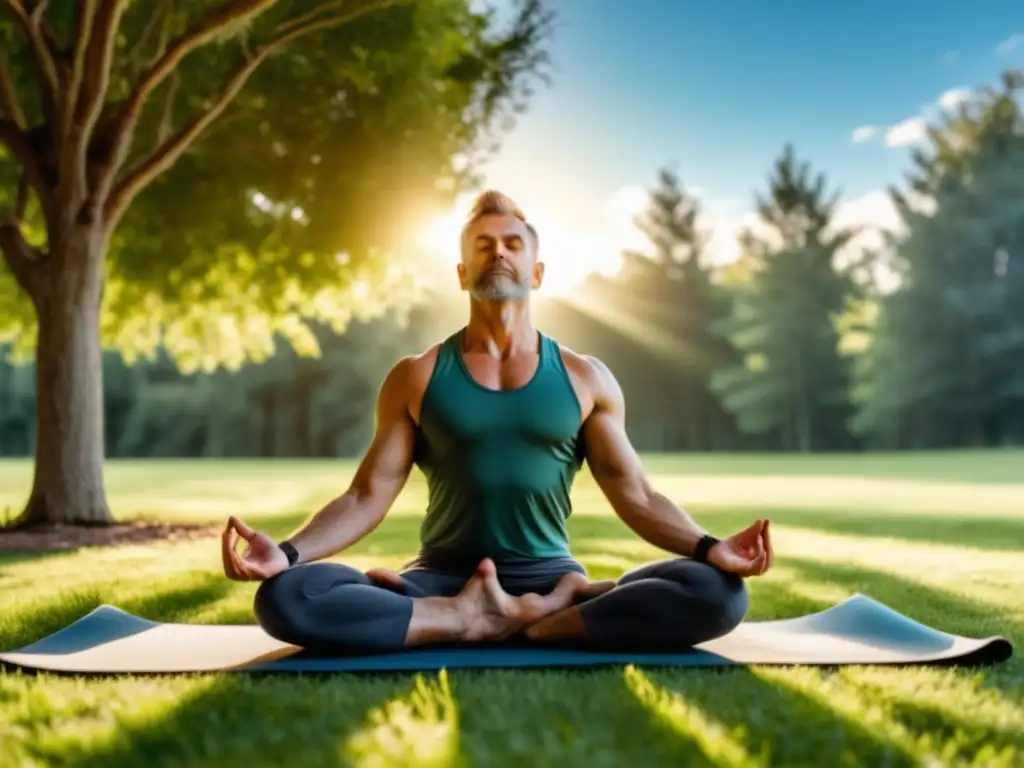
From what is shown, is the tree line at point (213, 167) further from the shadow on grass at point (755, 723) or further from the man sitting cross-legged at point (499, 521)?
the shadow on grass at point (755, 723)

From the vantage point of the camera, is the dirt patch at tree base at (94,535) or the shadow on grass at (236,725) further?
the dirt patch at tree base at (94,535)

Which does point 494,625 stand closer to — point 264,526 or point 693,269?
point 264,526

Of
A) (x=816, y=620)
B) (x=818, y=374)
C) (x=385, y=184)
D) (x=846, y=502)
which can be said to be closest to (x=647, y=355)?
(x=818, y=374)

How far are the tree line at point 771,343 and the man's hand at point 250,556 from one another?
3949 cm

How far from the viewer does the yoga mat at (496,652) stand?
3.17 meters

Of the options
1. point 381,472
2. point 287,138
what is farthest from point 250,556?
point 287,138

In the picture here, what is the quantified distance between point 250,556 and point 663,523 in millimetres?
1393

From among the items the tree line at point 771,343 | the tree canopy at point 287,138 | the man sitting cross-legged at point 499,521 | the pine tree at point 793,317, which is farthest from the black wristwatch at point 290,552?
the pine tree at point 793,317

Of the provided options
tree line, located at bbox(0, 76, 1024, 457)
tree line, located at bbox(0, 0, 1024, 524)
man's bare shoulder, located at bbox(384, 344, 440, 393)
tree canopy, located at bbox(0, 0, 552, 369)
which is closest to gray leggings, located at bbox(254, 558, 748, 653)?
man's bare shoulder, located at bbox(384, 344, 440, 393)

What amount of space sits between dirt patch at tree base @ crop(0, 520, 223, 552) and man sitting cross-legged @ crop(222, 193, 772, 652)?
17.0 feet

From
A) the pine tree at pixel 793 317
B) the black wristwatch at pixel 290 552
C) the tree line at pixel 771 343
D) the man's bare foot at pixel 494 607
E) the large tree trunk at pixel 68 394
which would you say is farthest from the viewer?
the pine tree at pixel 793 317

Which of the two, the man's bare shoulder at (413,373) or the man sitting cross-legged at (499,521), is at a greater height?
the man's bare shoulder at (413,373)

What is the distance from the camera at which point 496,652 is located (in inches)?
132

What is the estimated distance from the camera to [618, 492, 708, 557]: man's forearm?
3529 mm
